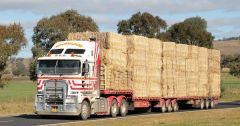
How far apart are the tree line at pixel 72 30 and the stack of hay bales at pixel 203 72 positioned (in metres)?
13.4

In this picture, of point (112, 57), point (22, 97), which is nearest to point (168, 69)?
point (112, 57)

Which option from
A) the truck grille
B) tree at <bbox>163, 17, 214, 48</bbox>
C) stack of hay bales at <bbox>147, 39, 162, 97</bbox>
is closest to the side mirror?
the truck grille

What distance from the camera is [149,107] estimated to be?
130 ft

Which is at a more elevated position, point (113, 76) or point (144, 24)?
point (144, 24)

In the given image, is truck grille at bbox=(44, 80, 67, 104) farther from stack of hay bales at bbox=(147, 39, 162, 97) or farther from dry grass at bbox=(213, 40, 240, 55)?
dry grass at bbox=(213, 40, 240, 55)

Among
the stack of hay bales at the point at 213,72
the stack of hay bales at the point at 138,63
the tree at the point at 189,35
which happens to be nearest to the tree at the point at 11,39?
the stack of hay bales at the point at 138,63

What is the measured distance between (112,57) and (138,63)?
11.6 feet

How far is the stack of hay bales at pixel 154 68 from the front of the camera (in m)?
38.0

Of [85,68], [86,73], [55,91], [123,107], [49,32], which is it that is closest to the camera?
[55,91]

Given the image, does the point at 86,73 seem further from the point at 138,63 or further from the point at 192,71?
the point at 192,71

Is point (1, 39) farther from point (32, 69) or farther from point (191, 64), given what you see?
point (191, 64)

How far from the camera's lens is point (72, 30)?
59656 millimetres

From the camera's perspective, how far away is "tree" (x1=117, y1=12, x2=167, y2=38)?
80.5 m

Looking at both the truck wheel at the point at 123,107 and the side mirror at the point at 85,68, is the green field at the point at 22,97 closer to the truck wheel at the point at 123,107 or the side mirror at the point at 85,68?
the truck wheel at the point at 123,107
